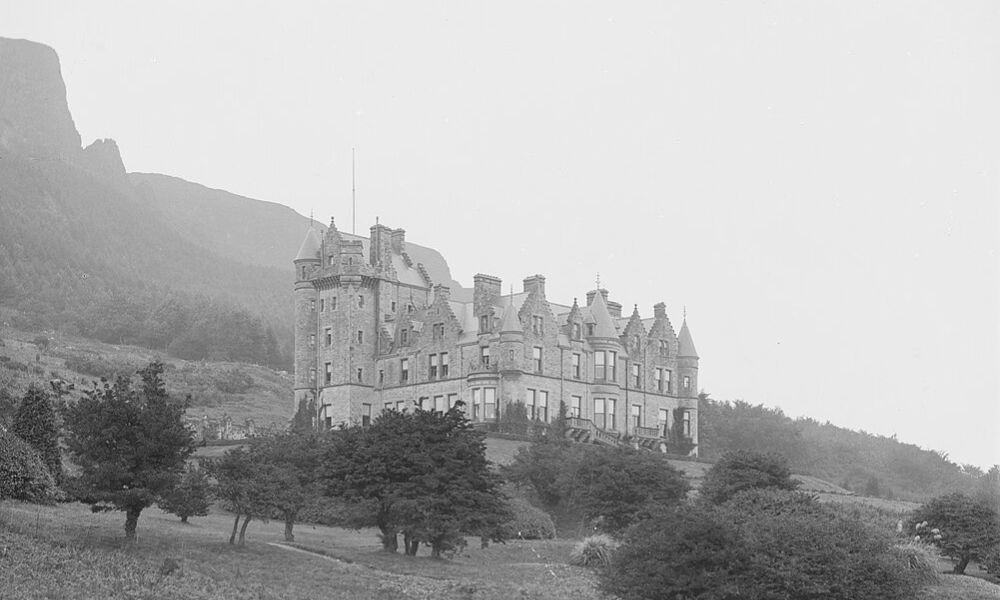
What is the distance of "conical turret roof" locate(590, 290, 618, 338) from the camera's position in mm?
87500

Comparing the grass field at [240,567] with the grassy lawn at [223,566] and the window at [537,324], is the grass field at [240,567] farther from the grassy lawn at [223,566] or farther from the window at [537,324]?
the window at [537,324]

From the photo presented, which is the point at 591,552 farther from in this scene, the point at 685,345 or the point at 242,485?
the point at 685,345

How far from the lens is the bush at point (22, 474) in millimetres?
43281

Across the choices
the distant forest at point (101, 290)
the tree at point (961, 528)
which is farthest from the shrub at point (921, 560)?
the distant forest at point (101, 290)

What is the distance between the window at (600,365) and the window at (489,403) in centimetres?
756

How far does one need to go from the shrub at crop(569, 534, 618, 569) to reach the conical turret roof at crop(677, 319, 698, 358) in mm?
A: 39308

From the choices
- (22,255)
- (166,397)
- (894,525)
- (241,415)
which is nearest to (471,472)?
(166,397)

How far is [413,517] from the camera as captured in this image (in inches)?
1914

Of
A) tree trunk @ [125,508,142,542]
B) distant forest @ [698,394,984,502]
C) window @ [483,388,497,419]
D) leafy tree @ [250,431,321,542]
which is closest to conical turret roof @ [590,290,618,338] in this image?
window @ [483,388,497,419]

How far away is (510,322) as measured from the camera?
8238 cm

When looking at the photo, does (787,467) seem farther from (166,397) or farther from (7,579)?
(7,579)

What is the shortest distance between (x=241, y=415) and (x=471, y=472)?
57785mm

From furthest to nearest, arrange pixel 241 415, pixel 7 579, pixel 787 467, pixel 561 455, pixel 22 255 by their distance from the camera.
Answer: pixel 22 255 < pixel 241 415 < pixel 561 455 < pixel 787 467 < pixel 7 579

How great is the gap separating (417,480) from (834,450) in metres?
86.4
